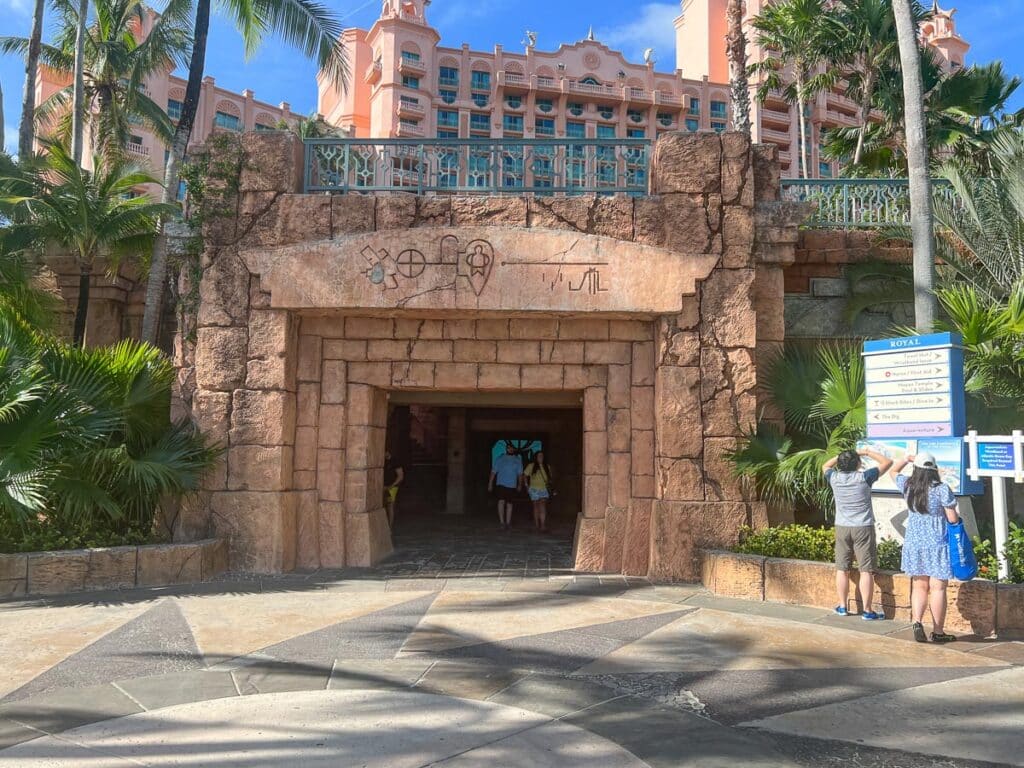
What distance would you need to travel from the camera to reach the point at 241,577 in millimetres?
Result: 7391

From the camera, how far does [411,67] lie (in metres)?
53.8

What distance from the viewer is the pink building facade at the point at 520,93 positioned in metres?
54.8

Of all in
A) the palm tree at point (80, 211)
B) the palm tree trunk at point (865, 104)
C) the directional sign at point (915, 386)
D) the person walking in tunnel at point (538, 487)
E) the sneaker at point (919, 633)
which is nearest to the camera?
the sneaker at point (919, 633)

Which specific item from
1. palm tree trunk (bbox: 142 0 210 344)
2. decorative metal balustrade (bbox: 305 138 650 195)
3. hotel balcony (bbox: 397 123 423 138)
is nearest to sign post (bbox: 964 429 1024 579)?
decorative metal balustrade (bbox: 305 138 650 195)

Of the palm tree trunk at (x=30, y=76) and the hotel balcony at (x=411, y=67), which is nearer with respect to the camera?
the palm tree trunk at (x=30, y=76)

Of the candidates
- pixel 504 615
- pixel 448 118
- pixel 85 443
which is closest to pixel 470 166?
pixel 85 443

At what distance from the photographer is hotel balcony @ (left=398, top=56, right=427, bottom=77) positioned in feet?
176

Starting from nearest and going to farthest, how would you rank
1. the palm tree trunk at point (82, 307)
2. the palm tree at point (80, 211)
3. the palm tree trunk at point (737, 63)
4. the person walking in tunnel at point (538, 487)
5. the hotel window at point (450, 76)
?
1. the palm tree at point (80, 211)
2. the palm tree trunk at point (82, 307)
3. the person walking in tunnel at point (538, 487)
4. the palm tree trunk at point (737, 63)
5. the hotel window at point (450, 76)

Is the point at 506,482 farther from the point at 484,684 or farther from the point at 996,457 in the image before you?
the point at 484,684

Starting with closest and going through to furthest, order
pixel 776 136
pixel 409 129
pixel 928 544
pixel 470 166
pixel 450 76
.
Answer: pixel 928 544 → pixel 470 166 → pixel 409 129 → pixel 776 136 → pixel 450 76

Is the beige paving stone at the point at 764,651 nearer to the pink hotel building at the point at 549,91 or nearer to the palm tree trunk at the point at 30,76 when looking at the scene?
the palm tree trunk at the point at 30,76

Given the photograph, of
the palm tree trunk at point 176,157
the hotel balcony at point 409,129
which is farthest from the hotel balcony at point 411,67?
the palm tree trunk at point 176,157

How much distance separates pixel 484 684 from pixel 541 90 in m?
57.5

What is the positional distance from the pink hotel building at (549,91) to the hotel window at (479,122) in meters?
0.08
